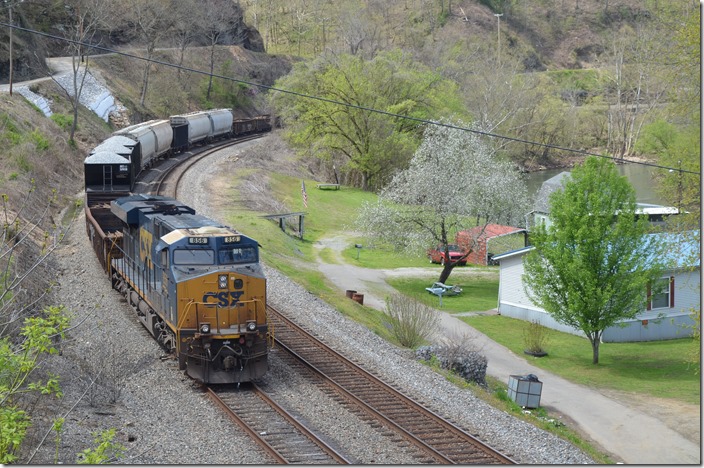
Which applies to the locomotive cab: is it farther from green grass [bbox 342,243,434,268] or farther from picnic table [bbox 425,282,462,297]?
green grass [bbox 342,243,434,268]

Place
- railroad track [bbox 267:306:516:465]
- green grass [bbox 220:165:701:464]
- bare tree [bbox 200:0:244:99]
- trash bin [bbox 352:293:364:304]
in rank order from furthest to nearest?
bare tree [bbox 200:0:244:99] → trash bin [bbox 352:293:364:304] → green grass [bbox 220:165:701:464] → railroad track [bbox 267:306:516:465]

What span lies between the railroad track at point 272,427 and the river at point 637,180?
148 feet

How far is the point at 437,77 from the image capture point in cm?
6688

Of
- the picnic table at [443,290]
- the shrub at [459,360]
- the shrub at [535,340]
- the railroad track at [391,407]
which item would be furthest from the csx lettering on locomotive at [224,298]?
the picnic table at [443,290]

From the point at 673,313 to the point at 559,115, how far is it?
5506cm

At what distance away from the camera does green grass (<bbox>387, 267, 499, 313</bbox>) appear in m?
38.1

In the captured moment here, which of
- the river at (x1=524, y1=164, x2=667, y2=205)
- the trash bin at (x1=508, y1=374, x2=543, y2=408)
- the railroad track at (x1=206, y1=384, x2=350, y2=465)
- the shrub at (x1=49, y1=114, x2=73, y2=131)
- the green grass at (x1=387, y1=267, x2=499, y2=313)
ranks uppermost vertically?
the shrub at (x1=49, y1=114, x2=73, y2=131)

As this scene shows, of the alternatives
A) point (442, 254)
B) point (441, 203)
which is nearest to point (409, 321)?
point (441, 203)

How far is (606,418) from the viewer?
23.5 metres

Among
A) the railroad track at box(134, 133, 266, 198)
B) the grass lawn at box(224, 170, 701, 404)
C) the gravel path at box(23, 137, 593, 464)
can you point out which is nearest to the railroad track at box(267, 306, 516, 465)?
the gravel path at box(23, 137, 593, 464)

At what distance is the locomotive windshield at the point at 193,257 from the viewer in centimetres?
1822

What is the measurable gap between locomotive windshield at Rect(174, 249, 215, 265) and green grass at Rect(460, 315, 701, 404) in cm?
1489

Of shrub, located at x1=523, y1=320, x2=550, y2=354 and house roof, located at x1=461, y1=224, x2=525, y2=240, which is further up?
house roof, located at x1=461, y1=224, x2=525, y2=240

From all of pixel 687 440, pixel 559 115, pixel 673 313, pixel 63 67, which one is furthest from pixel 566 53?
pixel 687 440
